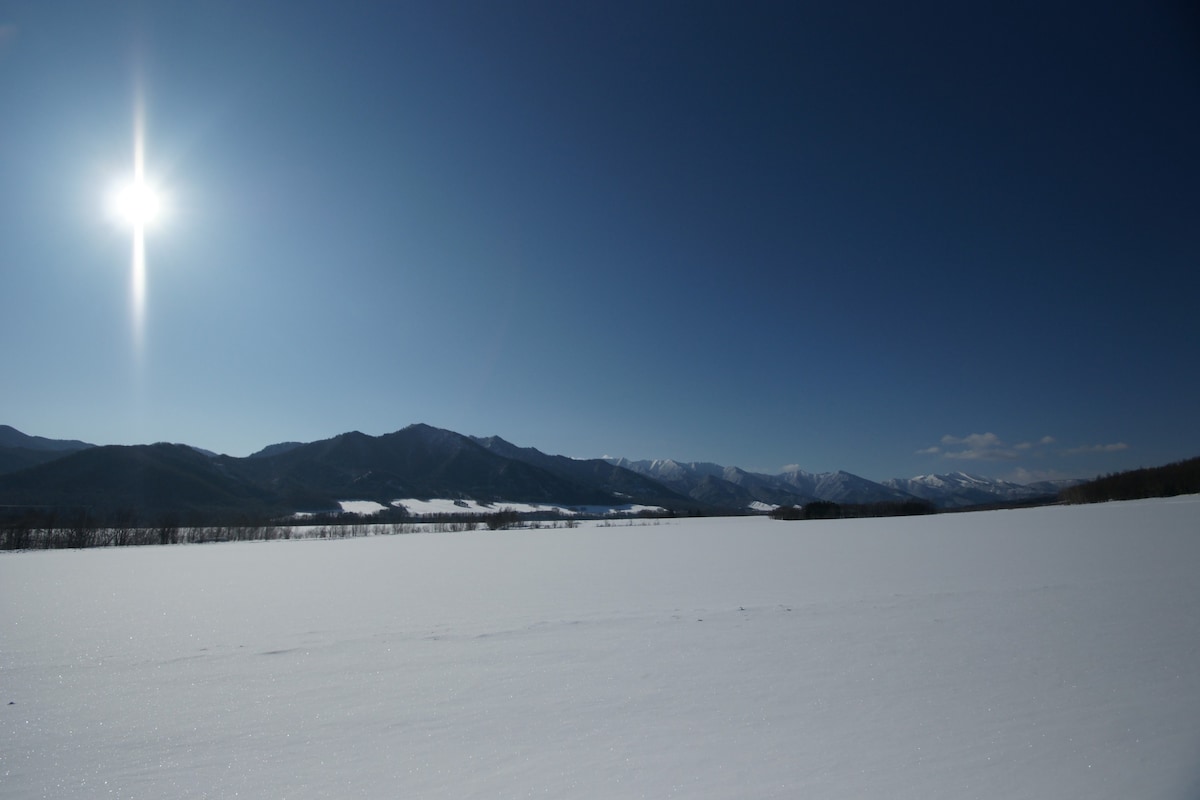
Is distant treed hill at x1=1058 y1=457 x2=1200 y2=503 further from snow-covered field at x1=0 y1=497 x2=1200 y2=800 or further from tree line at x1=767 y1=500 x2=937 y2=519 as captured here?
snow-covered field at x1=0 y1=497 x2=1200 y2=800

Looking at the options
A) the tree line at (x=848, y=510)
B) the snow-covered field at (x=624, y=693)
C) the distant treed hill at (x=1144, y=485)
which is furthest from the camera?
the tree line at (x=848, y=510)

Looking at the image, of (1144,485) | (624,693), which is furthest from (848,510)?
(624,693)

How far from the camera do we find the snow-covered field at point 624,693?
15.4 ft

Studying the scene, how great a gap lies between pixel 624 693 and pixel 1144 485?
285ft

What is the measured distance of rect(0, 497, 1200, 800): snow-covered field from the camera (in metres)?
4.68

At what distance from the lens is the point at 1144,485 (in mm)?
62812

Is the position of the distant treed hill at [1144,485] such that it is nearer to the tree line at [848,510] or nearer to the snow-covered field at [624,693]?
the tree line at [848,510]

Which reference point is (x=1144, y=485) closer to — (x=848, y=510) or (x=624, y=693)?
(x=848, y=510)

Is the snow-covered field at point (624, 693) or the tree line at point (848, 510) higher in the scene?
the snow-covered field at point (624, 693)

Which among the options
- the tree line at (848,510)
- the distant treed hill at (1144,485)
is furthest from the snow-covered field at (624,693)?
the tree line at (848,510)

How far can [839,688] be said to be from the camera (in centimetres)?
655

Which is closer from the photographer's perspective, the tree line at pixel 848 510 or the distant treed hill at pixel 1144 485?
the distant treed hill at pixel 1144 485

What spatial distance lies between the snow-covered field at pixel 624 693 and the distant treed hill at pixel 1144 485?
2664 inches

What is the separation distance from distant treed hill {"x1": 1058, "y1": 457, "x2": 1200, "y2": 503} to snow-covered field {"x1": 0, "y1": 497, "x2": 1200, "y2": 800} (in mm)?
67660
